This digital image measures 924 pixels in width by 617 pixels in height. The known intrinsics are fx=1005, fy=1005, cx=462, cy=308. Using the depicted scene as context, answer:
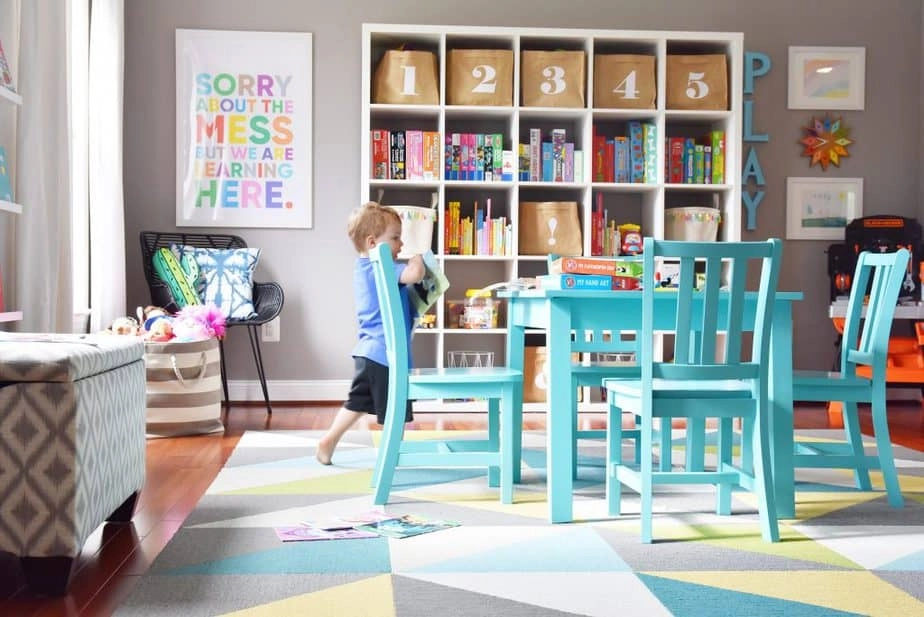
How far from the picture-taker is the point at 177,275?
4973 millimetres

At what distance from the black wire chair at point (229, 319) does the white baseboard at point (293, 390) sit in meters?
0.08

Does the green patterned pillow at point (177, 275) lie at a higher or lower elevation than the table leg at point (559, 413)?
higher

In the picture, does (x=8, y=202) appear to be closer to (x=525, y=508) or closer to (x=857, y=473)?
(x=525, y=508)

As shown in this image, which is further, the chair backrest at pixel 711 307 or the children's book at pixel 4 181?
the children's book at pixel 4 181

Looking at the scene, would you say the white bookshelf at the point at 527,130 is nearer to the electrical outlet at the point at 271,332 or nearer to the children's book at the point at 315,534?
the electrical outlet at the point at 271,332

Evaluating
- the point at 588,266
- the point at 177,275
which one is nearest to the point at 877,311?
the point at 588,266

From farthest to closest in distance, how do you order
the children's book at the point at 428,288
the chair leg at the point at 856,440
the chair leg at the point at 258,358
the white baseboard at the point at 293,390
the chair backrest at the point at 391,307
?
1. the white baseboard at the point at 293,390
2. the chair leg at the point at 258,358
3. the children's book at the point at 428,288
4. the chair leg at the point at 856,440
5. the chair backrest at the point at 391,307

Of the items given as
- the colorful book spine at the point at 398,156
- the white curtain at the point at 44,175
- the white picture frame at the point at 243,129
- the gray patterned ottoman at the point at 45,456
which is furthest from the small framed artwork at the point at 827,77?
the gray patterned ottoman at the point at 45,456

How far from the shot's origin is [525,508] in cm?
281

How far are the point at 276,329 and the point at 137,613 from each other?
371 centimetres

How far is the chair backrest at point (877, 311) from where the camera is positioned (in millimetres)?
2879

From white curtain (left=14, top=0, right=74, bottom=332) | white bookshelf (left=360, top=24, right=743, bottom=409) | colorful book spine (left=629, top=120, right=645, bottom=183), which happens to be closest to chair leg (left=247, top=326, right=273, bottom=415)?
white bookshelf (left=360, top=24, right=743, bottom=409)

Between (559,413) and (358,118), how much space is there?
3.24 meters

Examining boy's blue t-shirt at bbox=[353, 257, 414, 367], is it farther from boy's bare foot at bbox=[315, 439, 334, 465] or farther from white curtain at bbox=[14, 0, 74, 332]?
white curtain at bbox=[14, 0, 74, 332]
